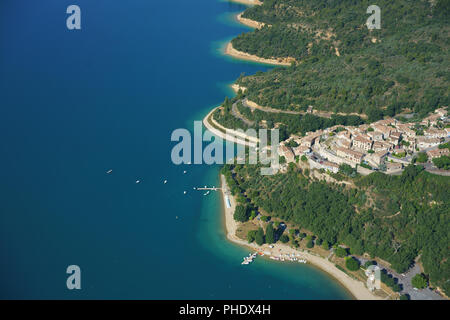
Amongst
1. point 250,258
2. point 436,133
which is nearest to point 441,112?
point 436,133

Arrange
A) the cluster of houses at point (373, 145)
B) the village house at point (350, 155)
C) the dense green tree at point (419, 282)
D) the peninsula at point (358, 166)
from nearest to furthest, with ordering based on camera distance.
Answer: the dense green tree at point (419, 282)
the peninsula at point (358, 166)
the village house at point (350, 155)
the cluster of houses at point (373, 145)

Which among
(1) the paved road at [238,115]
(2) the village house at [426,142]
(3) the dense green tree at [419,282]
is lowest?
(3) the dense green tree at [419,282]

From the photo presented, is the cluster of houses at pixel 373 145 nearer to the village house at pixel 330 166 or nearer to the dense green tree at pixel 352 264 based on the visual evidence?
the village house at pixel 330 166

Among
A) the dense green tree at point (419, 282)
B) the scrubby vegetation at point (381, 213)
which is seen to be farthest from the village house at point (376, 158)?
the dense green tree at point (419, 282)

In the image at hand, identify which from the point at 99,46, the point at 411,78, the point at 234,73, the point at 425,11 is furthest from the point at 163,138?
the point at 425,11

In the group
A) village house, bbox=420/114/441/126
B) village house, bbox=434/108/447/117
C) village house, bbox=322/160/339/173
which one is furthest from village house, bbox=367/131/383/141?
village house, bbox=434/108/447/117

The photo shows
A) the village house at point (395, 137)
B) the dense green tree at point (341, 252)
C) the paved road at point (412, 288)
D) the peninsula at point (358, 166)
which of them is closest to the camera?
the paved road at point (412, 288)

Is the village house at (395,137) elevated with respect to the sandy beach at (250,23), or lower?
lower

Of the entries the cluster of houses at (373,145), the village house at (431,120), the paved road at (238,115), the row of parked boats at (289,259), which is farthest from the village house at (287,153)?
the village house at (431,120)

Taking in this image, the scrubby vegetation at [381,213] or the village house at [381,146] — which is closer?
the scrubby vegetation at [381,213]
